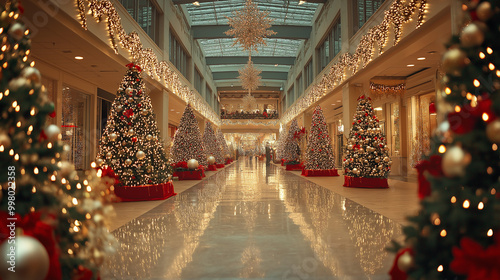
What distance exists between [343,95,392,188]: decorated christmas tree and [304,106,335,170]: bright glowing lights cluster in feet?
11.5

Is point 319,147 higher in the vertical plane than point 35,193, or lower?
higher

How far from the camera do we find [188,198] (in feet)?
24.6

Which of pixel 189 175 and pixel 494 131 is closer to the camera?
pixel 494 131

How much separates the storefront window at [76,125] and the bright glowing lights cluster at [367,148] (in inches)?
335

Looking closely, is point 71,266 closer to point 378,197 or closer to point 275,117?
point 378,197

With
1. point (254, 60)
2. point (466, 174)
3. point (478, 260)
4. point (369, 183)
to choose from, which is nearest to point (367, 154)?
point (369, 183)

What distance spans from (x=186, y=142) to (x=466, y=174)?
12.2 m

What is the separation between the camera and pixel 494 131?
128 centimetres

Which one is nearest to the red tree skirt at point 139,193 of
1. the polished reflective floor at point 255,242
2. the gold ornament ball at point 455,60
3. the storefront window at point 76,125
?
the polished reflective floor at point 255,242

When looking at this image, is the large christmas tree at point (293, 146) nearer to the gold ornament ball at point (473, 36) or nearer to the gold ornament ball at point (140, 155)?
the gold ornament ball at point (140, 155)

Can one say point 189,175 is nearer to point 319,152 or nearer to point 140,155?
point 319,152

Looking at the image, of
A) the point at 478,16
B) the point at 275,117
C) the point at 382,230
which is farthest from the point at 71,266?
the point at 275,117

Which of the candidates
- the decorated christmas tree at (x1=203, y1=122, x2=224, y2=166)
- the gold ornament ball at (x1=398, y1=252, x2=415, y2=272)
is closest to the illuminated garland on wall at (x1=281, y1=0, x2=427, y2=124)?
the decorated christmas tree at (x1=203, y1=122, x2=224, y2=166)

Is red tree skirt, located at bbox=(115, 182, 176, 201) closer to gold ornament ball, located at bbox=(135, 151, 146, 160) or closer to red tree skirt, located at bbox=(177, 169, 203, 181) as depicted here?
gold ornament ball, located at bbox=(135, 151, 146, 160)
